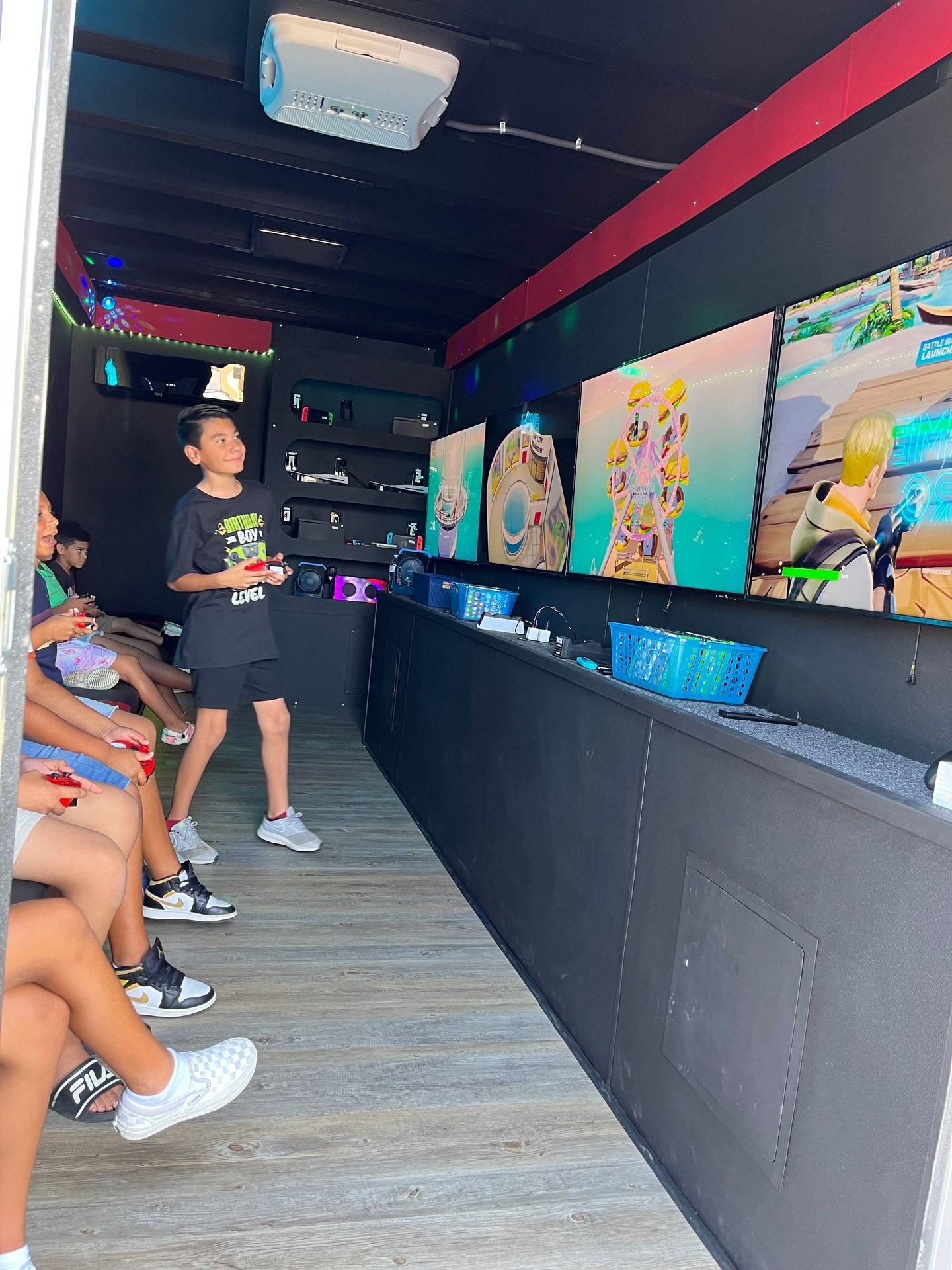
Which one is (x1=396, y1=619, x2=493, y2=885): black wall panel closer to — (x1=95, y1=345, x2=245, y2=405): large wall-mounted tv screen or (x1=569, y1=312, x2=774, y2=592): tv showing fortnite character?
(x1=569, y1=312, x2=774, y2=592): tv showing fortnite character

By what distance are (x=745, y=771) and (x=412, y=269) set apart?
4.11 meters

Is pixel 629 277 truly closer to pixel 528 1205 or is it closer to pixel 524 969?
pixel 524 969

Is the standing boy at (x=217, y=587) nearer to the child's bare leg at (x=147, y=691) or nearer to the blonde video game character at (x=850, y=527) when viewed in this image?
the child's bare leg at (x=147, y=691)

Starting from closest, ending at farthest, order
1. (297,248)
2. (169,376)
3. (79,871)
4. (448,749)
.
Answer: (79,871) → (448,749) → (297,248) → (169,376)

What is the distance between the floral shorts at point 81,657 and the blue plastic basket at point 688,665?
8.79 ft

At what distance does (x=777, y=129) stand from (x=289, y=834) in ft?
9.65

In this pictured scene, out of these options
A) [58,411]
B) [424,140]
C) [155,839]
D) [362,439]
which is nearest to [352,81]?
[424,140]

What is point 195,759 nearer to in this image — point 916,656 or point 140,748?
point 140,748

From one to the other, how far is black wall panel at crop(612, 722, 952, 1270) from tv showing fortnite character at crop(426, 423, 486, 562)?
3.18 metres

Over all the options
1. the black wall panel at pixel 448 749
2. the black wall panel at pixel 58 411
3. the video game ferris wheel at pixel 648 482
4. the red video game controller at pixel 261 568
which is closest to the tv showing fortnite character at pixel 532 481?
the video game ferris wheel at pixel 648 482

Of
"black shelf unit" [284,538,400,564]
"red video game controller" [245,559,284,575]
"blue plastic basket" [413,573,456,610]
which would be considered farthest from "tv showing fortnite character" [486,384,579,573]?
"black shelf unit" [284,538,400,564]

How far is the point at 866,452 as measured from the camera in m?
1.93

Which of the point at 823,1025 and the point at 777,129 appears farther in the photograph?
the point at 777,129

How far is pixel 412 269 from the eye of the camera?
4.96 m
